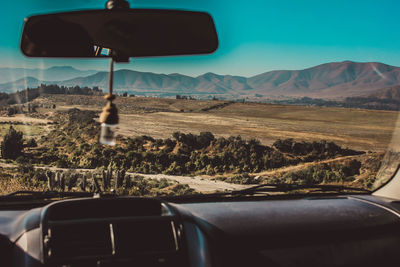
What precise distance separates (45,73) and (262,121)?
2.72 meters

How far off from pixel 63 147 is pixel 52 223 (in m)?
1.66

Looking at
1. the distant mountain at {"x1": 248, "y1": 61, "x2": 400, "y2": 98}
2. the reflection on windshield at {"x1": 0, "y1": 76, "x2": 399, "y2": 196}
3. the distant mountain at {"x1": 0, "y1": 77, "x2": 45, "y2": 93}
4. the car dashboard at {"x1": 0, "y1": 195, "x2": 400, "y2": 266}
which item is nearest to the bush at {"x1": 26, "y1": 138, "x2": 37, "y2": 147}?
the reflection on windshield at {"x1": 0, "y1": 76, "x2": 399, "y2": 196}

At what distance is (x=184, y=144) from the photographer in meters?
4.70

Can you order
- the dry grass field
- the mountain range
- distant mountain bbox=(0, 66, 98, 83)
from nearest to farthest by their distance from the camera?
distant mountain bbox=(0, 66, 98, 83) < the mountain range < the dry grass field

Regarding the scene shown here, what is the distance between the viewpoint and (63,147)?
4012 mm

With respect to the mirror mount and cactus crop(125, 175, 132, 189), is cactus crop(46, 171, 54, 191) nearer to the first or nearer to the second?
cactus crop(125, 175, 132, 189)

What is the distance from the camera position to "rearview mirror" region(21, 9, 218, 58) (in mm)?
2205

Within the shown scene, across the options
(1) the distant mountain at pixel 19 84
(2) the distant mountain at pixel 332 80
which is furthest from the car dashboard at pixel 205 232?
(2) the distant mountain at pixel 332 80

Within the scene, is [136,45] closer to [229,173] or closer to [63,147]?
[63,147]

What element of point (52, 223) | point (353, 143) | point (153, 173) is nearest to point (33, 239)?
point (52, 223)

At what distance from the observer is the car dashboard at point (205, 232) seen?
2467 mm

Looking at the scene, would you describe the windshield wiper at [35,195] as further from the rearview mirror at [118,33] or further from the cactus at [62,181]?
the rearview mirror at [118,33]

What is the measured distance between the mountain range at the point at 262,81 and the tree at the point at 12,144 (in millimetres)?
480

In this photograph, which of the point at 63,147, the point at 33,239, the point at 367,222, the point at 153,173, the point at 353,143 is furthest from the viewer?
the point at 353,143
